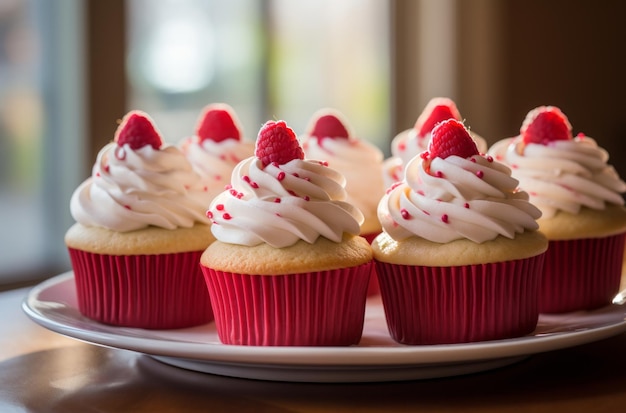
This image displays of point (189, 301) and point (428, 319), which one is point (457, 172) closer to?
point (428, 319)

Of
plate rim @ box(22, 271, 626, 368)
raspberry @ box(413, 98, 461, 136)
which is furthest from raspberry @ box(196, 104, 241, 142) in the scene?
plate rim @ box(22, 271, 626, 368)

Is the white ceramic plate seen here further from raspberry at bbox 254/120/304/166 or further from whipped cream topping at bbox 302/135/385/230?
whipped cream topping at bbox 302/135/385/230

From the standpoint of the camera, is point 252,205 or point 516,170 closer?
point 252,205

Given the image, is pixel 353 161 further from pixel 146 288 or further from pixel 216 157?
pixel 146 288

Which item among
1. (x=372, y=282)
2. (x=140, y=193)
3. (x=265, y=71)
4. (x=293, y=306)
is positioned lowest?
(x=372, y=282)

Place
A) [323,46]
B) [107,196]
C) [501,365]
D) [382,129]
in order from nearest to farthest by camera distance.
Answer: [501,365] < [107,196] < [323,46] < [382,129]

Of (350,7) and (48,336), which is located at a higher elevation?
(350,7)

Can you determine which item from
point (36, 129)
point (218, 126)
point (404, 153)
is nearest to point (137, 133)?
point (218, 126)

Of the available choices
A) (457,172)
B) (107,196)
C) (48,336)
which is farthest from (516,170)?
(48,336)
